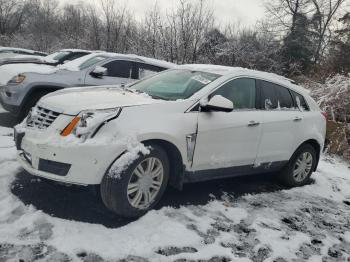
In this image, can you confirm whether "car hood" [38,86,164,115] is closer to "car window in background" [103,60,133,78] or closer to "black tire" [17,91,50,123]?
"black tire" [17,91,50,123]

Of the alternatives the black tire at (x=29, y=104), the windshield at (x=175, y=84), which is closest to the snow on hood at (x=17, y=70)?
the black tire at (x=29, y=104)

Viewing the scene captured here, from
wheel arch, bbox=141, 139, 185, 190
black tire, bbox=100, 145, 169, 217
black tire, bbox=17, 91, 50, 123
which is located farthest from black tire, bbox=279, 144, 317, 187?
black tire, bbox=17, 91, 50, 123

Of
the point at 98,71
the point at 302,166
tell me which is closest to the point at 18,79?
the point at 98,71

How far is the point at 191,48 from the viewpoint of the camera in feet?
58.5

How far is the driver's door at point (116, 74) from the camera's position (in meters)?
7.85

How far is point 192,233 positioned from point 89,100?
5.76 ft

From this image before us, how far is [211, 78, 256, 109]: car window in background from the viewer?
483 cm

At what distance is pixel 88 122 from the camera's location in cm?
369

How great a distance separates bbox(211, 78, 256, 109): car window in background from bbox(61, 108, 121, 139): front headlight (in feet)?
4.83

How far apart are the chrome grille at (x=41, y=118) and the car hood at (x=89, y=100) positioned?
0.05 m

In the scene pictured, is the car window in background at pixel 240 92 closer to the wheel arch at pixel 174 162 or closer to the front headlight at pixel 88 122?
the wheel arch at pixel 174 162

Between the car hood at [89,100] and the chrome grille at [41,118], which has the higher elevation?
the car hood at [89,100]

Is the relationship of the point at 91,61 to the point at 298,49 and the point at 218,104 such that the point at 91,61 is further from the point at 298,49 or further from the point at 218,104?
the point at 298,49

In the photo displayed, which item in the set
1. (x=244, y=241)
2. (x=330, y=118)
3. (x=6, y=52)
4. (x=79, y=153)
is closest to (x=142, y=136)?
(x=79, y=153)
